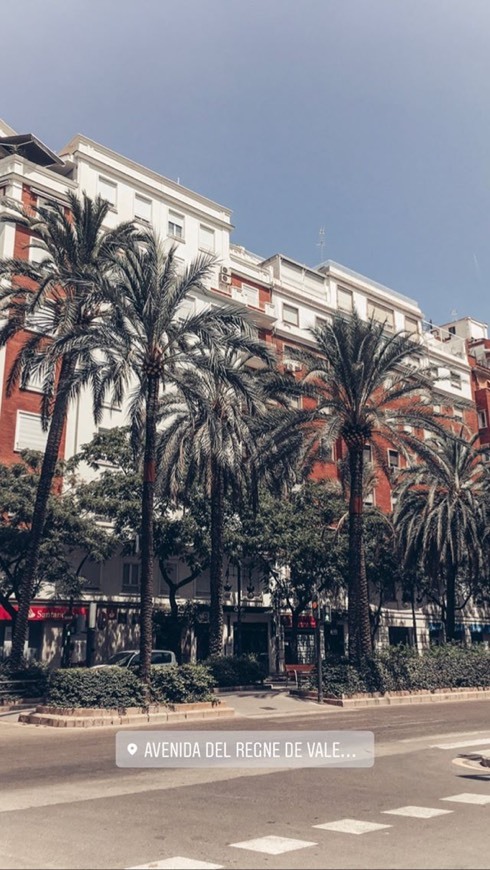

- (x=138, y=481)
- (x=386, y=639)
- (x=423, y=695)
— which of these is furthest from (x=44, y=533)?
(x=386, y=639)

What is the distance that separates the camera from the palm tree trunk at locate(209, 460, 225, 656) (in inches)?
1165

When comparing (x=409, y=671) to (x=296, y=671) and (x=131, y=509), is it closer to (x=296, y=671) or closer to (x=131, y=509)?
(x=296, y=671)

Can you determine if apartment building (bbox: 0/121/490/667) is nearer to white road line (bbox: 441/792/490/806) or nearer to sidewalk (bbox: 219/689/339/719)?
sidewalk (bbox: 219/689/339/719)

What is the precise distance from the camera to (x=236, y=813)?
916cm

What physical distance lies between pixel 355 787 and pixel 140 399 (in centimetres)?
1814

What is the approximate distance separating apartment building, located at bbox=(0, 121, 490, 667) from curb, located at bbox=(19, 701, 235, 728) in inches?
528

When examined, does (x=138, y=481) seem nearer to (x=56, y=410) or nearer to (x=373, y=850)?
(x=56, y=410)

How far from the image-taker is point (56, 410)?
27.5m

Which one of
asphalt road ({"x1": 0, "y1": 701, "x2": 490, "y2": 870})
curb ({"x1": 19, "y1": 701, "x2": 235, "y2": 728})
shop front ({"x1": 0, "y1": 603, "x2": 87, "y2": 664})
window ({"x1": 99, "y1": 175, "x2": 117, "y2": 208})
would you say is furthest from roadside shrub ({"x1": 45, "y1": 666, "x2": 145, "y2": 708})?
window ({"x1": 99, "y1": 175, "x2": 117, "y2": 208})

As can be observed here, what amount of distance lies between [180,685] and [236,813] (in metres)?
13.7

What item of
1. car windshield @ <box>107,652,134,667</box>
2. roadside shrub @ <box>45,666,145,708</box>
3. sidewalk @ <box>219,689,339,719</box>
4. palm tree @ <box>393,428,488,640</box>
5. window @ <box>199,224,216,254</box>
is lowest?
sidewalk @ <box>219,689,339,719</box>

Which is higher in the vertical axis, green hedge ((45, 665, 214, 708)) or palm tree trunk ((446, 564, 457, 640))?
palm tree trunk ((446, 564, 457, 640))

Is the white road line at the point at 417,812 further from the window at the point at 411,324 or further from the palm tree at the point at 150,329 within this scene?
the window at the point at 411,324

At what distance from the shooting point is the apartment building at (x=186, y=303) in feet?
127
